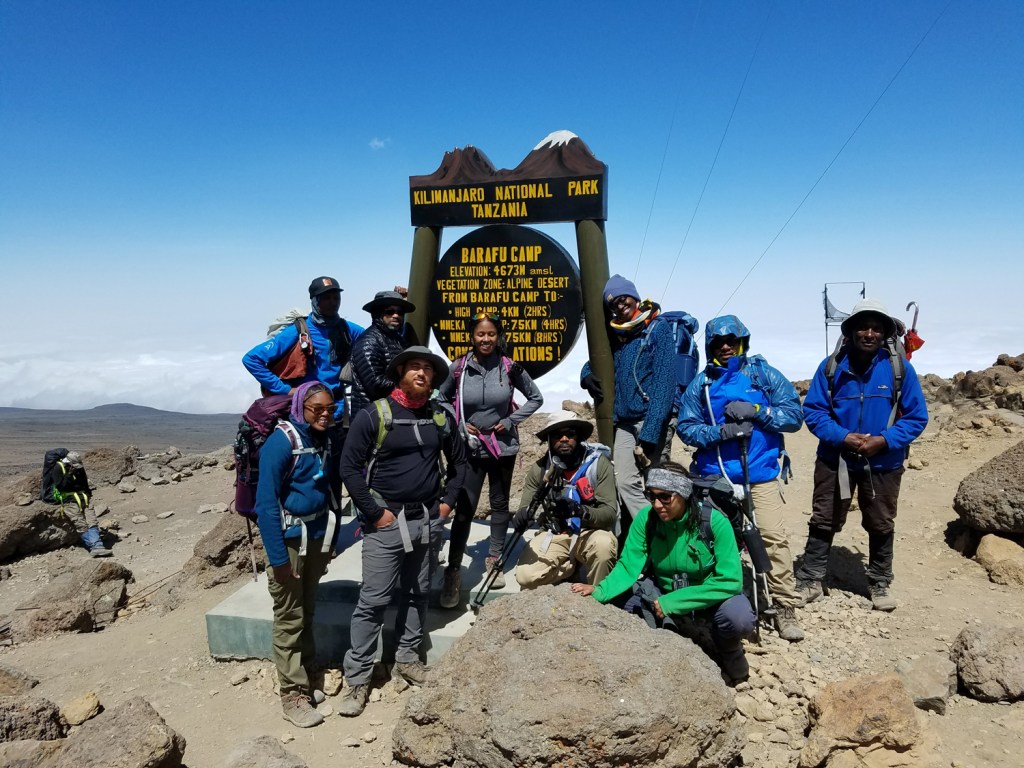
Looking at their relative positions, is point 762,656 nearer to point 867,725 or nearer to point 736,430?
point 867,725

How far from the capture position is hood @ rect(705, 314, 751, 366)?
16.1ft

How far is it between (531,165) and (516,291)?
1221 mm

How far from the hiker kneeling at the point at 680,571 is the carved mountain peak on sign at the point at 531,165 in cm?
320

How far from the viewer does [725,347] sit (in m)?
4.97

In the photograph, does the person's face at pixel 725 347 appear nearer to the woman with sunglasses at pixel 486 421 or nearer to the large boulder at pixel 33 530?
the woman with sunglasses at pixel 486 421

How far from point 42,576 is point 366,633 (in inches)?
335

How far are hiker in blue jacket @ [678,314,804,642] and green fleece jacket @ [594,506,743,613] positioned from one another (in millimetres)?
817

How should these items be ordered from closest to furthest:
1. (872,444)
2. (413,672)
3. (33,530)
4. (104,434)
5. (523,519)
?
(413,672), (523,519), (872,444), (33,530), (104,434)

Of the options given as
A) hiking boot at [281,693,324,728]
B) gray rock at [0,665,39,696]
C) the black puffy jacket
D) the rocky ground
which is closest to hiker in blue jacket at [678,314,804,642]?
the rocky ground

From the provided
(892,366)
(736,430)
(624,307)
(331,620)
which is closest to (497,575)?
(331,620)

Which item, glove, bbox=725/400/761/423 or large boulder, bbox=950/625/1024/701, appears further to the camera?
glove, bbox=725/400/761/423

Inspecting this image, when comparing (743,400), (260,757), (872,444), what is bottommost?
(260,757)

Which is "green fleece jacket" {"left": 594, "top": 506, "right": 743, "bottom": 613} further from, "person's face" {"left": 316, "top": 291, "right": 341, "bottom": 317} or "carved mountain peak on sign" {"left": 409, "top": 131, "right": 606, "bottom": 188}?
"carved mountain peak on sign" {"left": 409, "top": 131, "right": 606, "bottom": 188}

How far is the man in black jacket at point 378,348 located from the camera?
18.2ft
